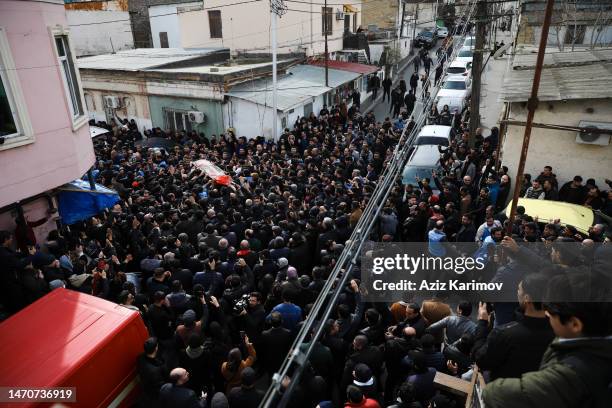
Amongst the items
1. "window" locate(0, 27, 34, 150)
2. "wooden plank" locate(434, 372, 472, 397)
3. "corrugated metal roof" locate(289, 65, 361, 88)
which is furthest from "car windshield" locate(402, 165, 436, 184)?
"corrugated metal roof" locate(289, 65, 361, 88)

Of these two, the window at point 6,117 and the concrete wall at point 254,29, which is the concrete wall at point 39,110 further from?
the concrete wall at point 254,29

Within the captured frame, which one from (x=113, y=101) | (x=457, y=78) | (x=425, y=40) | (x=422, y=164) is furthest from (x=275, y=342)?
(x=425, y=40)

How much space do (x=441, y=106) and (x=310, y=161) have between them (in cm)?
1039

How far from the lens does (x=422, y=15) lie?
52906 millimetres

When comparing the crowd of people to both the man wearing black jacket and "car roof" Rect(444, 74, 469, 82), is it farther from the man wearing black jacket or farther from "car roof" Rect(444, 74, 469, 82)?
"car roof" Rect(444, 74, 469, 82)

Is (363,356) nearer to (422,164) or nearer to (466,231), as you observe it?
(466,231)

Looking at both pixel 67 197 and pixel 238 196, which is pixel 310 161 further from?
pixel 67 197

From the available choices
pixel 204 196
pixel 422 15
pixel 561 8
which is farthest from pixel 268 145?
pixel 422 15

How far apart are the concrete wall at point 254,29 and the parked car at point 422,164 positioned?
13.7 metres

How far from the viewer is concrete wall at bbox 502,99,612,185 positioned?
375 inches

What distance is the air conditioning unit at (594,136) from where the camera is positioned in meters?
9.35

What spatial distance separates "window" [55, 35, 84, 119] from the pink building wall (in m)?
0.25

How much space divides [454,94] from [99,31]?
2593 centimetres

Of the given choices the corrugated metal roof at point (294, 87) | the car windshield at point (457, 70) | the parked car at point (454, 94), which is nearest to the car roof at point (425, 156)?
the corrugated metal roof at point (294, 87)
